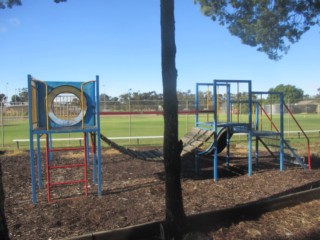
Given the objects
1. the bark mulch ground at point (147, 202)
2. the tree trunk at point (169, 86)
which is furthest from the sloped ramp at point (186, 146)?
the tree trunk at point (169, 86)

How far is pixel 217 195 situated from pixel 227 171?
3.12 m

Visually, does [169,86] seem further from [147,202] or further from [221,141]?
[221,141]

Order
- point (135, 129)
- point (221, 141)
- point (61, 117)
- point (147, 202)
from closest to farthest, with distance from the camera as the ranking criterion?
1. point (147, 202)
2. point (61, 117)
3. point (221, 141)
4. point (135, 129)

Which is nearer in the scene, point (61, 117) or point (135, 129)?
point (61, 117)

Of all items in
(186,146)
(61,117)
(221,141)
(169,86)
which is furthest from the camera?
(221,141)

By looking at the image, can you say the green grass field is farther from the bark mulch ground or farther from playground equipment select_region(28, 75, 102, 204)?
playground equipment select_region(28, 75, 102, 204)

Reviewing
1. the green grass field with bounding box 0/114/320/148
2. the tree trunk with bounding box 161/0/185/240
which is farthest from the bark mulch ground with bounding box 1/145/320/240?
the green grass field with bounding box 0/114/320/148

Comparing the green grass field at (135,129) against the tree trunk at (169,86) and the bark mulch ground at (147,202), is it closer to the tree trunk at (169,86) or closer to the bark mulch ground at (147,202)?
the bark mulch ground at (147,202)

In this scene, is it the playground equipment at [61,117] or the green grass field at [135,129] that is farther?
the green grass field at [135,129]

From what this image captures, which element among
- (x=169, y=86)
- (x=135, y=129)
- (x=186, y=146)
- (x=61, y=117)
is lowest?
(x=135, y=129)

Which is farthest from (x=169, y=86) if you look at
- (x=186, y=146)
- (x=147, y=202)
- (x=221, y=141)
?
(x=221, y=141)

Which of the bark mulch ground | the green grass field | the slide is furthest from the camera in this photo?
the green grass field

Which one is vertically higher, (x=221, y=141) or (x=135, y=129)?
(x=221, y=141)

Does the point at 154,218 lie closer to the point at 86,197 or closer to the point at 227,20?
the point at 86,197
